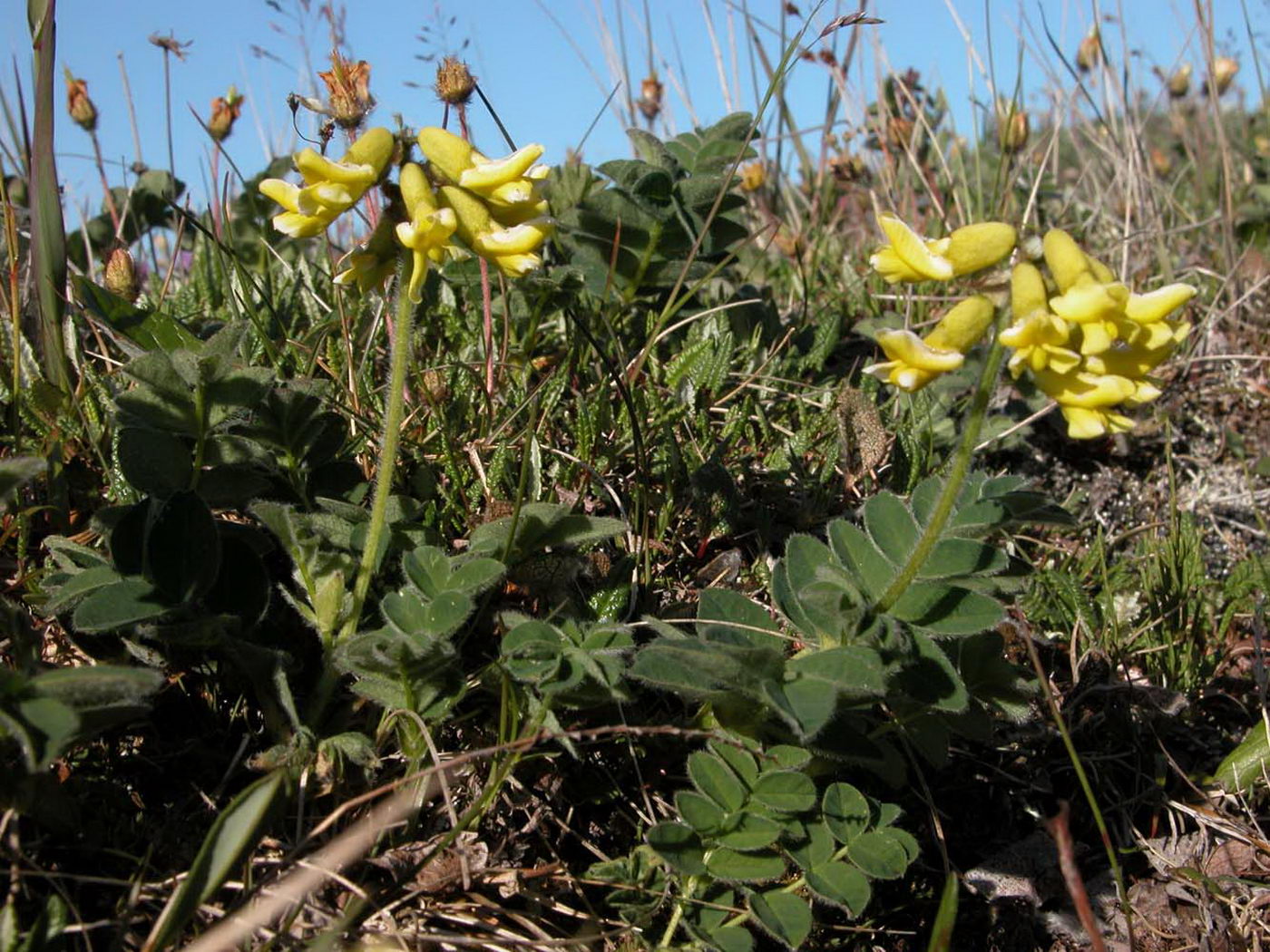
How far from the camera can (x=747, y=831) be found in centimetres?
179

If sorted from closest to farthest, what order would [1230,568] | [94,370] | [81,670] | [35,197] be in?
[81,670] < [35,197] < [94,370] < [1230,568]

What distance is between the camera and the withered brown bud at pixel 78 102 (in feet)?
11.9

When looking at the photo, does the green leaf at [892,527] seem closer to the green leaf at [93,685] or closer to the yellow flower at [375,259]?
the yellow flower at [375,259]

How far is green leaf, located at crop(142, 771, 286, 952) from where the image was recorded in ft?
4.83

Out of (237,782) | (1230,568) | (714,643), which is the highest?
(714,643)

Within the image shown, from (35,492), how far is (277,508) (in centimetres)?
84

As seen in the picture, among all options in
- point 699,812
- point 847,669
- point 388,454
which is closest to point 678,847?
point 699,812

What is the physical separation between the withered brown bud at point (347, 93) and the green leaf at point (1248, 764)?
237 centimetres

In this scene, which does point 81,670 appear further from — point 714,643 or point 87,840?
point 714,643

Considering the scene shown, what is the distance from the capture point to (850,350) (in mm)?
3512

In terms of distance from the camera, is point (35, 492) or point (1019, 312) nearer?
point (1019, 312)

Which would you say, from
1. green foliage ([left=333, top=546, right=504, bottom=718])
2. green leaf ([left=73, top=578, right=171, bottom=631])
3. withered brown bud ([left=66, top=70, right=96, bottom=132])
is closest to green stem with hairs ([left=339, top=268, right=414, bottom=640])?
green foliage ([left=333, top=546, right=504, bottom=718])

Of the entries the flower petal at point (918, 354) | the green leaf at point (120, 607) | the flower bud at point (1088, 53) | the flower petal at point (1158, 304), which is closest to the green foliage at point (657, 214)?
the flower petal at point (918, 354)

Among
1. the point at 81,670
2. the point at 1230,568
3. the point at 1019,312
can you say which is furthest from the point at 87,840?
the point at 1230,568
